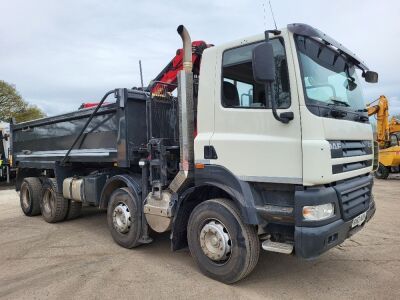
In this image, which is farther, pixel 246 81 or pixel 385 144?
pixel 385 144

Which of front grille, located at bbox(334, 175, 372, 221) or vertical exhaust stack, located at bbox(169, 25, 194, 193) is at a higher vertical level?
vertical exhaust stack, located at bbox(169, 25, 194, 193)

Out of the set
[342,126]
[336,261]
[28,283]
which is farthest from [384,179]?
[28,283]

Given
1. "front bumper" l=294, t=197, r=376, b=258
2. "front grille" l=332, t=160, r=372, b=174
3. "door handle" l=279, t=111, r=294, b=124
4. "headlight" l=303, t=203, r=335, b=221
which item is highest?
"door handle" l=279, t=111, r=294, b=124

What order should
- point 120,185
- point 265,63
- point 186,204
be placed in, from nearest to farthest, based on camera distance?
point 265,63
point 186,204
point 120,185

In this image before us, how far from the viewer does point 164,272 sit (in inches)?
182

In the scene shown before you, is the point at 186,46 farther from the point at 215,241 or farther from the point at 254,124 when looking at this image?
the point at 215,241

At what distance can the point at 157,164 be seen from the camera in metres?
5.04

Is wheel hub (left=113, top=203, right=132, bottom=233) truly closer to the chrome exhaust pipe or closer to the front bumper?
the chrome exhaust pipe

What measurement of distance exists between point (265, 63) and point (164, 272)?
9.04ft

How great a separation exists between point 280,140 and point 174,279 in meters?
2.03

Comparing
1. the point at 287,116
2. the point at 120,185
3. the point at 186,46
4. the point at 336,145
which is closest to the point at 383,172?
the point at 120,185

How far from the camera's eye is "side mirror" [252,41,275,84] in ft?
11.5

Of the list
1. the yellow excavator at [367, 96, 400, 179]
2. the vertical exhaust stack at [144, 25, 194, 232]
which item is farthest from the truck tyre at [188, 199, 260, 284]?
the yellow excavator at [367, 96, 400, 179]

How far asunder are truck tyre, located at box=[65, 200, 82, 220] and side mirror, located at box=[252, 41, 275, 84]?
5235 millimetres
